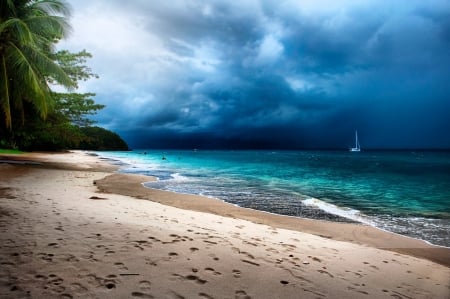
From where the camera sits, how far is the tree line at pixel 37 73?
51.0 feet

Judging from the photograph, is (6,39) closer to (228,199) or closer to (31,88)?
(31,88)

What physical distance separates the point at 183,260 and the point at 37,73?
18.8m

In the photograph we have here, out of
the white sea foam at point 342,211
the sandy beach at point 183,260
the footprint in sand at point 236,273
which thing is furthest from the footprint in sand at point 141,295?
the white sea foam at point 342,211

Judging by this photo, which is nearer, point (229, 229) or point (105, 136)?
point (229, 229)

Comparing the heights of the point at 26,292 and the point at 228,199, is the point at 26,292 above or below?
above

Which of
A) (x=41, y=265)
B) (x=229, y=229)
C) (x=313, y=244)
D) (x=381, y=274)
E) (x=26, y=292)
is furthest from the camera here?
(x=229, y=229)

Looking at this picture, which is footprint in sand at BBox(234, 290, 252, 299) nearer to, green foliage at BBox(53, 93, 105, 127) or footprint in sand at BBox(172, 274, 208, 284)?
footprint in sand at BBox(172, 274, 208, 284)

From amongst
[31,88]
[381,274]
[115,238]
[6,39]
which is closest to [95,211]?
[115,238]

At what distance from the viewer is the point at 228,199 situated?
13.9 metres

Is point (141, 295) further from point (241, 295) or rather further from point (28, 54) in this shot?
point (28, 54)

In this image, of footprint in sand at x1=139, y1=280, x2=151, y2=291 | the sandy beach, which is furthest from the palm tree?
footprint in sand at x1=139, y1=280, x2=151, y2=291

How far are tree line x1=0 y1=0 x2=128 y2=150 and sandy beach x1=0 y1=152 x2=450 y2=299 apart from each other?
1143 cm

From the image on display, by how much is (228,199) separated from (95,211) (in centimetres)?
772

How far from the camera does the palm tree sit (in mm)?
15430
